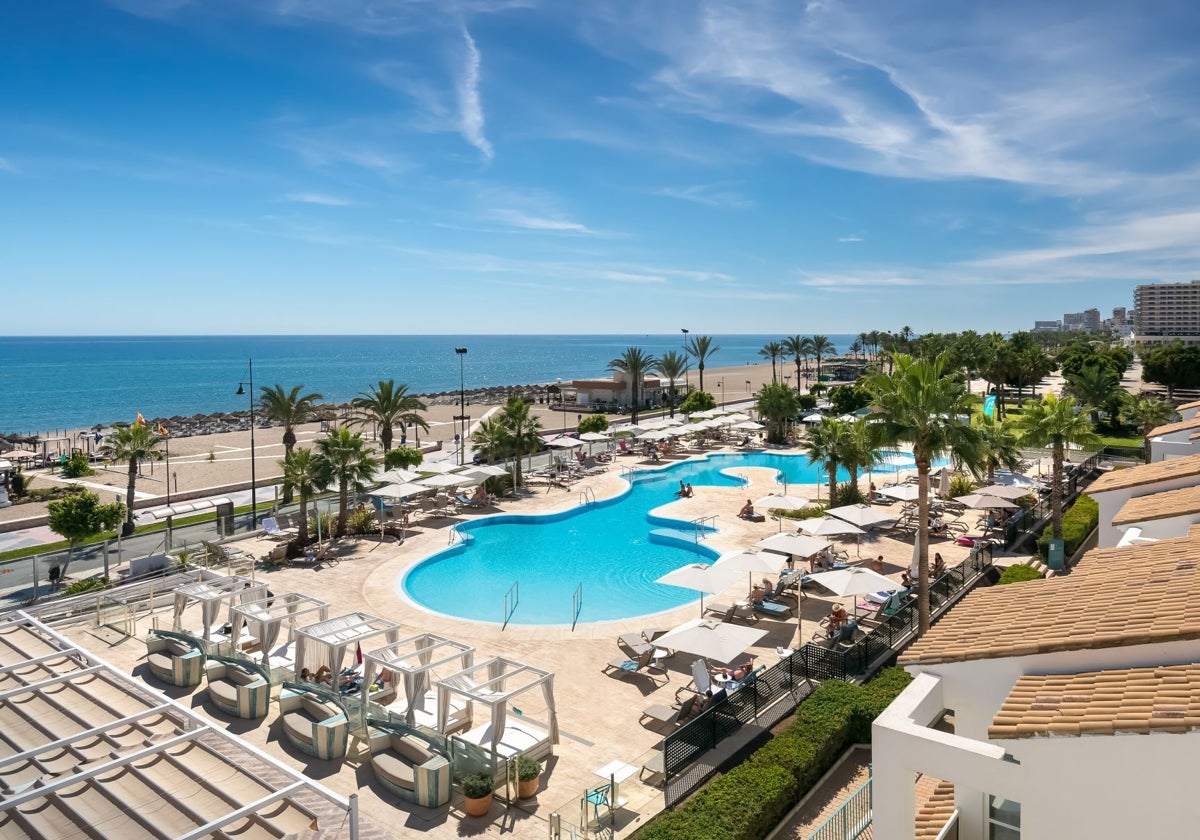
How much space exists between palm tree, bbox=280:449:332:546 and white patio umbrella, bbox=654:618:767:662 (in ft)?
51.1

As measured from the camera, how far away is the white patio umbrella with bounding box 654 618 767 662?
1387 cm

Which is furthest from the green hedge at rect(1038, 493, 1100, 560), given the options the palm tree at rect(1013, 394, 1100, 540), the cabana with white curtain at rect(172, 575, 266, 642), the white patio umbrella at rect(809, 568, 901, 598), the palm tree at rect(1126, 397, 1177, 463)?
the cabana with white curtain at rect(172, 575, 266, 642)

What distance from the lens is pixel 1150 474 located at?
17.1 m

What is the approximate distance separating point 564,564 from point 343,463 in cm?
886

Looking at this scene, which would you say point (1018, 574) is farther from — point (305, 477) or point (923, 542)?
point (305, 477)

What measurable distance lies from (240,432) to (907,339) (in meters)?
89.2

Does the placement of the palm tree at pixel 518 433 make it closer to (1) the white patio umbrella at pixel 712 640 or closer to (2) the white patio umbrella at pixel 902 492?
(2) the white patio umbrella at pixel 902 492

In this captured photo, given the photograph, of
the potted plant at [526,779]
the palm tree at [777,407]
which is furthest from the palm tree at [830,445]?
the potted plant at [526,779]

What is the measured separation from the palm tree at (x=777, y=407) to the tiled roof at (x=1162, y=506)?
30533 mm

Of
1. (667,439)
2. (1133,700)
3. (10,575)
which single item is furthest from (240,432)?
(1133,700)

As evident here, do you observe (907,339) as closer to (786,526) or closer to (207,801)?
(786,526)

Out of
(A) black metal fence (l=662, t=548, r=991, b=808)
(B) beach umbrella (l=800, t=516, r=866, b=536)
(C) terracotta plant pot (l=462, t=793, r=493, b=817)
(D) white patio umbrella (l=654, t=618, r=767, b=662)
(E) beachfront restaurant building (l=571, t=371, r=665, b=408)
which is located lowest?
(C) terracotta plant pot (l=462, t=793, r=493, b=817)

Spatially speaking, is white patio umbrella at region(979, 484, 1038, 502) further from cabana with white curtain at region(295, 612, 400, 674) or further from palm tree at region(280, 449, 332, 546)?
palm tree at region(280, 449, 332, 546)

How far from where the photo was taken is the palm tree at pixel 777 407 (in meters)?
46.1
